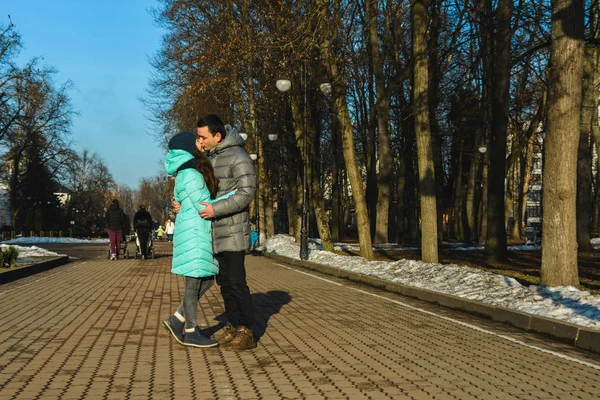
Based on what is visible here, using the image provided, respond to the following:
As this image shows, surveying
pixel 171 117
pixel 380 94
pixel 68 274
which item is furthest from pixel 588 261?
pixel 171 117

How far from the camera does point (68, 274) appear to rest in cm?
1841

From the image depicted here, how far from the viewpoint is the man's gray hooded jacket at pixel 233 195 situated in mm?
6839


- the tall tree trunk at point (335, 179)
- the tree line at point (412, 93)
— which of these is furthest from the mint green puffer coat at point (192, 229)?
the tall tree trunk at point (335, 179)

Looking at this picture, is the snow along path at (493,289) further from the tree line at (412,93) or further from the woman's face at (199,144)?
the woman's face at (199,144)

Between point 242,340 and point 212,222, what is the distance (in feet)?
3.62

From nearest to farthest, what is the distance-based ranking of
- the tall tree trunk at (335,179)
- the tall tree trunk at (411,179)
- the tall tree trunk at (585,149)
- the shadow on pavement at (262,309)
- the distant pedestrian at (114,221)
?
the shadow on pavement at (262,309), the tall tree trunk at (585,149), the distant pedestrian at (114,221), the tall tree trunk at (411,179), the tall tree trunk at (335,179)

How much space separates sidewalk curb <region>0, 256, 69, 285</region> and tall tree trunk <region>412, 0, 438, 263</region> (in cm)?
902

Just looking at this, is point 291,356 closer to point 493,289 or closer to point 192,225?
point 192,225

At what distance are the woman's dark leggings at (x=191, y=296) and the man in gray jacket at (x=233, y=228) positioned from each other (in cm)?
16

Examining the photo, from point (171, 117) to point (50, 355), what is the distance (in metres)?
35.1

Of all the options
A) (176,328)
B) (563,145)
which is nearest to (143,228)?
→ (563,145)

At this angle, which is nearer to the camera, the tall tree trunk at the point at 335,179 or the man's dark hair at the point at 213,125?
the man's dark hair at the point at 213,125

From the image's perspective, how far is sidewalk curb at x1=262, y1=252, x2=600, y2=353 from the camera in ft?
26.5

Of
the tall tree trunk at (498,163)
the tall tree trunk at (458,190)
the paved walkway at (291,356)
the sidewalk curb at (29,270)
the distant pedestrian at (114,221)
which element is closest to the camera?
the paved walkway at (291,356)
